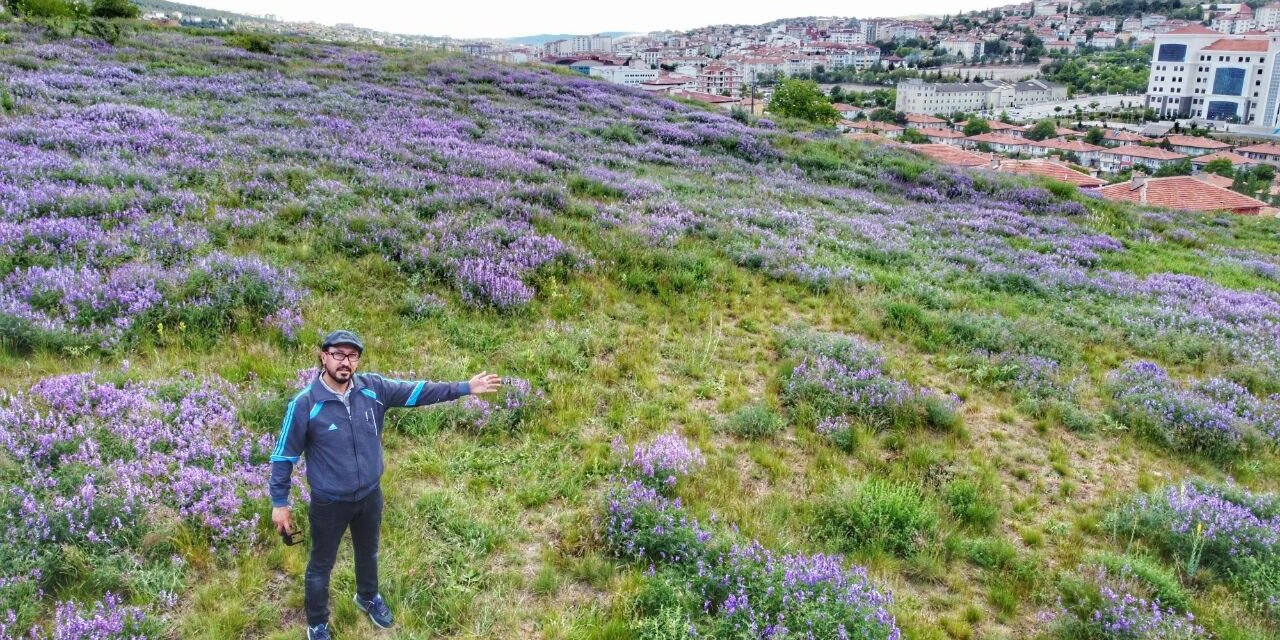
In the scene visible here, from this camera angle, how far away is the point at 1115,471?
23.7 feet

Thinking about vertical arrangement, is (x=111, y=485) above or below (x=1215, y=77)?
below

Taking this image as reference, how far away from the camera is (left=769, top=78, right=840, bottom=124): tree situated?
5134 cm

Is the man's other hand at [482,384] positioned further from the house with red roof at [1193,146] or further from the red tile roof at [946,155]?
the house with red roof at [1193,146]

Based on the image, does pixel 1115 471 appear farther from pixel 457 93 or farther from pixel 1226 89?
pixel 1226 89

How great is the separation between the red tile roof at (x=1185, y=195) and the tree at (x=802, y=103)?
828 inches

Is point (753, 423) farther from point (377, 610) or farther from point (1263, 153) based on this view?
point (1263, 153)

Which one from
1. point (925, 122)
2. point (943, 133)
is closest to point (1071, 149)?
point (943, 133)

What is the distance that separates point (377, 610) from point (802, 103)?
5343 cm

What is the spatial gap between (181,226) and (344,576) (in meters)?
7.77

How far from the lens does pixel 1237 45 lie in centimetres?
15300

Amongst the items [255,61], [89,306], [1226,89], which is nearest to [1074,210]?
[89,306]

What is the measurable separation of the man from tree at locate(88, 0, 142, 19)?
4535 cm

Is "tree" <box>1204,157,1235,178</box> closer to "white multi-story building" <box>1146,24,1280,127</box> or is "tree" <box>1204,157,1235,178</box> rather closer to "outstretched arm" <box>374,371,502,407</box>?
"white multi-story building" <box>1146,24,1280,127</box>

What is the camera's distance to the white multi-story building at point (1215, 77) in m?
151
